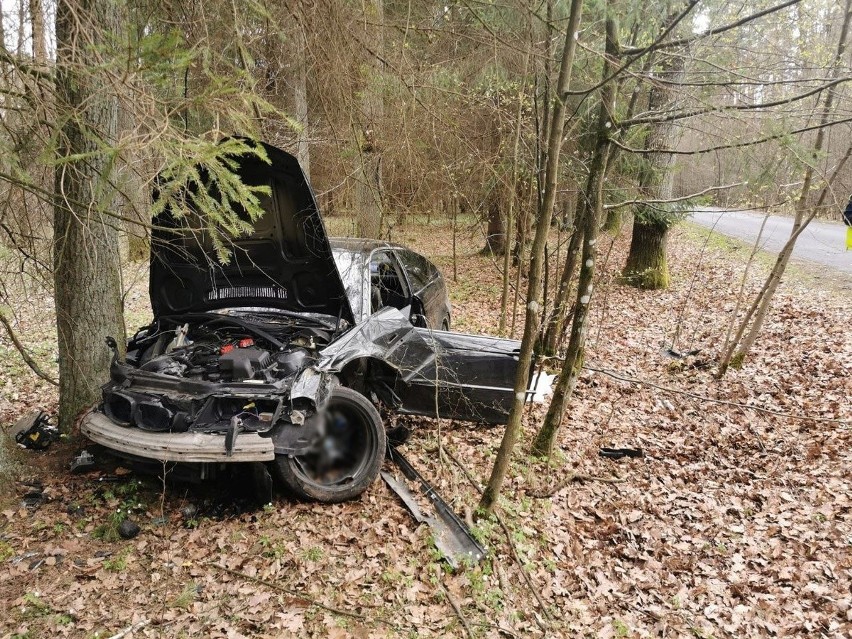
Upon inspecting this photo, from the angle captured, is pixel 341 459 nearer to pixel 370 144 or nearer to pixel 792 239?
pixel 370 144

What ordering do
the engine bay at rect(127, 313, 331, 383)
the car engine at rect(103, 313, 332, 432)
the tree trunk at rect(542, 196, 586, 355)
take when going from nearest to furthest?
the car engine at rect(103, 313, 332, 432) < the engine bay at rect(127, 313, 331, 383) < the tree trunk at rect(542, 196, 586, 355)

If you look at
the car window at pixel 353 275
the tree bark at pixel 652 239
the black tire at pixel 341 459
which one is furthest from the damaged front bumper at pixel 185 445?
the tree bark at pixel 652 239

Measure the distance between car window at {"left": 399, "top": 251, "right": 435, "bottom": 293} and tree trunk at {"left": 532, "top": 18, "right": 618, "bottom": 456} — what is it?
7.03 feet

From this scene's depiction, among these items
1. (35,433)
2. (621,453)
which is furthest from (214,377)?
(621,453)

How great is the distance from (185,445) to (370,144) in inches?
225

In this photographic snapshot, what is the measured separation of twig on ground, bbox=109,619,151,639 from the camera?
9.08 ft

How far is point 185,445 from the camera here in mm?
3502

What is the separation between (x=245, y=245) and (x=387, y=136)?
4040 millimetres

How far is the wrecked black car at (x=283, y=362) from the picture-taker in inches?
145

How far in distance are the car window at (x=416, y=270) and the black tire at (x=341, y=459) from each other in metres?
2.37

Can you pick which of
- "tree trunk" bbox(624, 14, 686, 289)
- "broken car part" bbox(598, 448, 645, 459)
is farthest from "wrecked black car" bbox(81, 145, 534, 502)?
"tree trunk" bbox(624, 14, 686, 289)

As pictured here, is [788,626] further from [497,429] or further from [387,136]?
[387,136]

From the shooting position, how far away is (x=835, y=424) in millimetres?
5469

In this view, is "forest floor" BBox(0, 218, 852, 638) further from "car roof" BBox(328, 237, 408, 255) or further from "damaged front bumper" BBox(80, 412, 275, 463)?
"car roof" BBox(328, 237, 408, 255)
